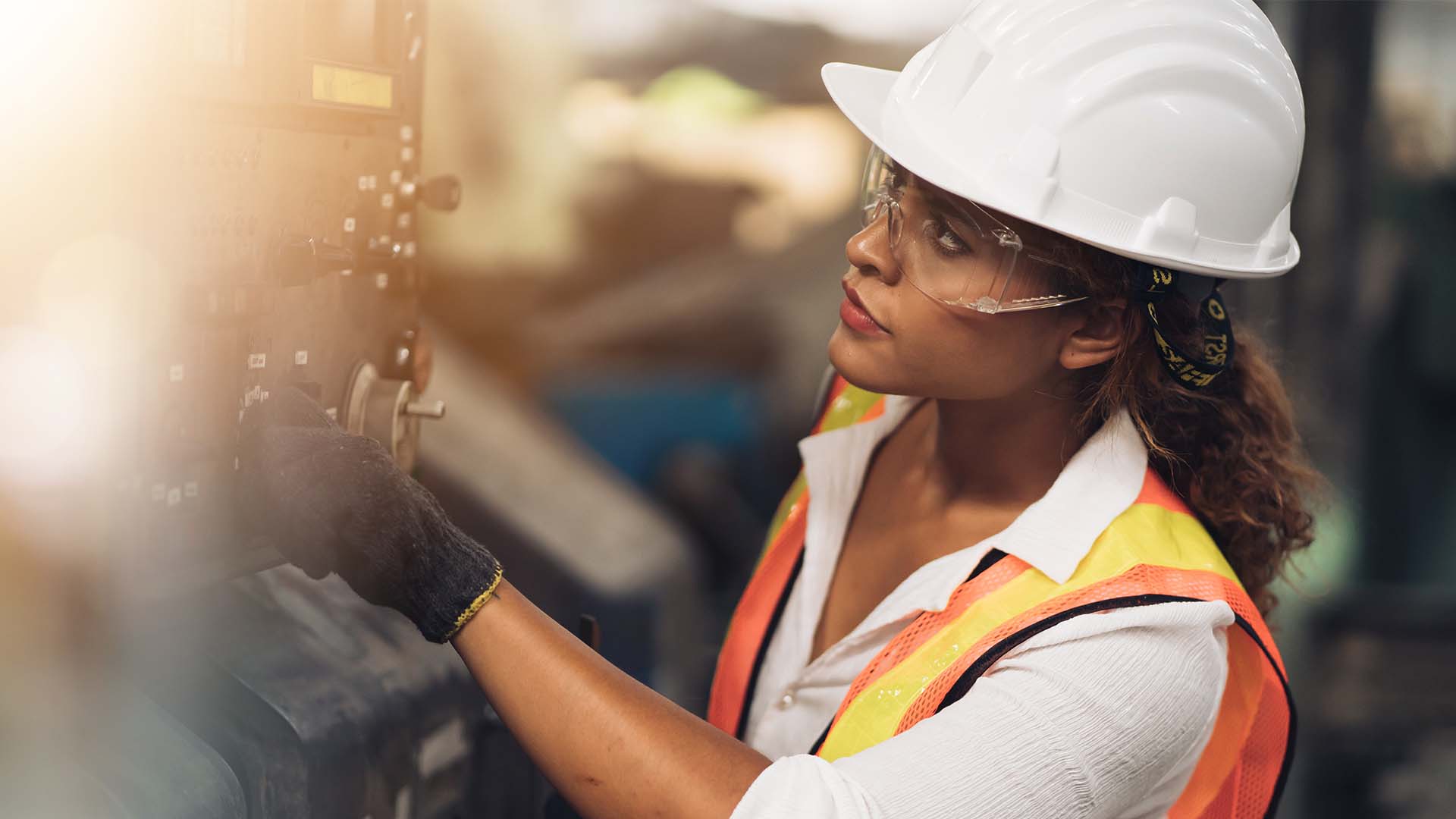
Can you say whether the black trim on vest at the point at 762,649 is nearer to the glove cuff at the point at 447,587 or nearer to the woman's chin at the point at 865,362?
the woman's chin at the point at 865,362

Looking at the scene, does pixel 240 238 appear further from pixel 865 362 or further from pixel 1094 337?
pixel 1094 337

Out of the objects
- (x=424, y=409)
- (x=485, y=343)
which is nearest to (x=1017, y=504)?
(x=424, y=409)

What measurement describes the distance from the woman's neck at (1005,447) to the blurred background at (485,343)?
27 centimetres

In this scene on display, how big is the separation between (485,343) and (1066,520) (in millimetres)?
1494

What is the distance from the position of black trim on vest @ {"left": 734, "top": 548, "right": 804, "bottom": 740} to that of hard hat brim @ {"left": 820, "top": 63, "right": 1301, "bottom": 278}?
43cm

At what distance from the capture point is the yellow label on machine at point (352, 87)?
0.76m

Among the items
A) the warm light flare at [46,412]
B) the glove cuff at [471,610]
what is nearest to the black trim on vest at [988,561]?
the glove cuff at [471,610]

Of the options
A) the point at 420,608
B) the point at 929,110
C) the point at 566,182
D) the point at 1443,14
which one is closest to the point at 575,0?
the point at 566,182

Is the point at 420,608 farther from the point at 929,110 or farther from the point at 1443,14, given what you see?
the point at 1443,14

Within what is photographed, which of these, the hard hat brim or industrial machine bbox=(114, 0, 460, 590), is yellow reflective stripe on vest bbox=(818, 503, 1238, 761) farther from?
industrial machine bbox=(114, 0, 460, 590)

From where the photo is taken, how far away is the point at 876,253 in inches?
36.2

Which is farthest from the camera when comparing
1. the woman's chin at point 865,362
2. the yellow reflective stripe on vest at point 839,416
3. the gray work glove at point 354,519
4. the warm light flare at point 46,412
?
the yellow reflective stripe on vest at point 839,416

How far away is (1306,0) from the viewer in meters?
2.50

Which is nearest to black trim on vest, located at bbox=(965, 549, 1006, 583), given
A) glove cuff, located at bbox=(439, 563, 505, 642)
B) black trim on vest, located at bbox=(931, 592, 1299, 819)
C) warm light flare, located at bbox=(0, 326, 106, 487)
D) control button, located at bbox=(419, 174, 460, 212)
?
black trim on vest, located at bbox=(931, 592, 1299, 819)
